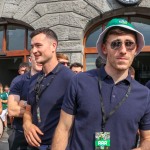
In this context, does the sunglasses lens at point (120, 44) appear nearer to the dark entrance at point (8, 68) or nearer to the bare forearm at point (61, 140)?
the bare forearm at point (61, 140)

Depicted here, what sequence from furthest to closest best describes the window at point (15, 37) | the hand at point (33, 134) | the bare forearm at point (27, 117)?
the window at point (15, 37) → the bare forearm at point (27, 117) → the hand at point (33, 134)

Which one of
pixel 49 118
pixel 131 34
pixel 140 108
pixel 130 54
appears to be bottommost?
pixel 49 118

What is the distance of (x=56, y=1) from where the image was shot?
7.39 meters

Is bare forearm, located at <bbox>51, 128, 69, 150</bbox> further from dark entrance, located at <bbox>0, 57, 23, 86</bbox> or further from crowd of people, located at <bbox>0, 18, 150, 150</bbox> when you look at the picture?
dark entrance, located at <bbox>0, 57, 23, 86</bbox>

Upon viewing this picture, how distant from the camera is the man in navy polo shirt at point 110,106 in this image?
1.69 meters

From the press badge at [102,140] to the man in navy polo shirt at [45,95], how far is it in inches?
25.1

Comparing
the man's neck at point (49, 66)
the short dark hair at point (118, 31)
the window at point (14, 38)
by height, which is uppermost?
the window at point (14, 38)

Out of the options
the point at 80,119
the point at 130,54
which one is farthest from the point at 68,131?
the point at 130,54

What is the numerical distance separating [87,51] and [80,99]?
5.85m

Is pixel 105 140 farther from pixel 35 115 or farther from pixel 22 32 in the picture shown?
pixel 22 32

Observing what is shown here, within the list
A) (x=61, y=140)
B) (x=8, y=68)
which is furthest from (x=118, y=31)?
(x=8, y=68)

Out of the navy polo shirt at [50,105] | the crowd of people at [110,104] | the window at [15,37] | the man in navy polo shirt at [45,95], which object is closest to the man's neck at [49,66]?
the man in navy polo shirt at [45,95]

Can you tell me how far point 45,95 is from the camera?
2279 millimetres

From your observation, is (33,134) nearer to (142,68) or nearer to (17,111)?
(17,111)
